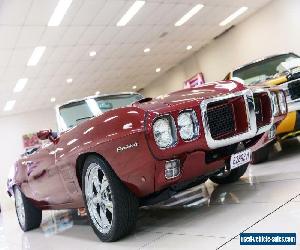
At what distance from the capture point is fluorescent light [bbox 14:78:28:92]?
13.3 m

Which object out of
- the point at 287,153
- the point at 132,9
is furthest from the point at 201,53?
the point at 287,153

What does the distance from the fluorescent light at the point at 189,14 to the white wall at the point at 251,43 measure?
3372 mm

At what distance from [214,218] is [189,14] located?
1021 centimetres

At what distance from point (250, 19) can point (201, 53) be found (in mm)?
3680

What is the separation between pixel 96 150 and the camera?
8.73 feet

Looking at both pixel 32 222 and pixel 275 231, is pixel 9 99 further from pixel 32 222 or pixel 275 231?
pixel 275 231

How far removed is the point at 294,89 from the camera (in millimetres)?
4078

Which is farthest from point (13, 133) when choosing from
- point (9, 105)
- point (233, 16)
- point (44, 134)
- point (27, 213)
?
point (44, 134)

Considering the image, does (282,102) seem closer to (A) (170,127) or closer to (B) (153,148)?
(A) (170,127)

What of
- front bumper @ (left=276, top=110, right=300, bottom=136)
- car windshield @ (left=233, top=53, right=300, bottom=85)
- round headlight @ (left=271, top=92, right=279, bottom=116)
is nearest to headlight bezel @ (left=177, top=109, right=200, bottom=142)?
round headlight @ (left=271, top=92, right=279, bottom=116)

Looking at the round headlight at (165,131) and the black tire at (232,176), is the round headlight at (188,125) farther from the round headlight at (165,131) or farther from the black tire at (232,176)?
the black tire at (232,176)

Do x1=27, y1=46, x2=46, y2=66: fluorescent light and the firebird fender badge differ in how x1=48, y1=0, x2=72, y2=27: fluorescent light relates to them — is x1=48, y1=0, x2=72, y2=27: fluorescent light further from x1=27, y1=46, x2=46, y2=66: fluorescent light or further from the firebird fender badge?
the firebird fender badge

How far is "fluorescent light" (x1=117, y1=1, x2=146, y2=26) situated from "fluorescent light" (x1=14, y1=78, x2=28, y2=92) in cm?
451

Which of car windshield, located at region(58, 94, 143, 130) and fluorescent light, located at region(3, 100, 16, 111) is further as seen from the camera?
fluorescent light, located at region(3, 100, 16, 111)
